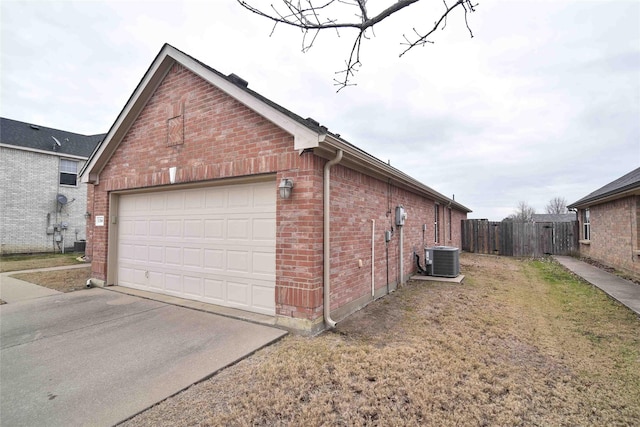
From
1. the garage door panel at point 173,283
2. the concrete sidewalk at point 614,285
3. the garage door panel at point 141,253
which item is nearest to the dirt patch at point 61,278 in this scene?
the garage door panel at point 141,253

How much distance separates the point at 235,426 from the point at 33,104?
20.2 metres

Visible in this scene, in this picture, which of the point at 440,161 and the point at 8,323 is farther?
the point at 440,161

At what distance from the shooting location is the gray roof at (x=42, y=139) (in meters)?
15.6

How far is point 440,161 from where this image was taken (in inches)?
882

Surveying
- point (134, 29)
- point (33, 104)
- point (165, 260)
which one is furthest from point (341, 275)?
point (33, 104)

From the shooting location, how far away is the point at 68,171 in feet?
57.7

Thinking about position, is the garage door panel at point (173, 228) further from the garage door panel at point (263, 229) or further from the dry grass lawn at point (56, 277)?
the dry grass lawn at point (56, 277)

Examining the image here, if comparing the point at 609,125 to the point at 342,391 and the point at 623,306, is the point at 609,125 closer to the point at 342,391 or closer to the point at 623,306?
the point at 623,306

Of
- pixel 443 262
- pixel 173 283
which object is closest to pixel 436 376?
pixel 173 283

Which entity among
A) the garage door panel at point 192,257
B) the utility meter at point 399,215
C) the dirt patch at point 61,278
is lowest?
the dirt patch at point 61,278

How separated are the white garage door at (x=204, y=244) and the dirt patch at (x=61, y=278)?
1260 mm

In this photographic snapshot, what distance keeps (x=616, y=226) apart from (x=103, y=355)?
15.2 metres

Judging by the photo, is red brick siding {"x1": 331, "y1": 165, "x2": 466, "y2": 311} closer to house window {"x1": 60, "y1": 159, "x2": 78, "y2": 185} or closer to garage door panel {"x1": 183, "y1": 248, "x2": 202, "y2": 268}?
garage door panel {"x1": 183, "y1": 248, "x2": 202, "y2": 268}

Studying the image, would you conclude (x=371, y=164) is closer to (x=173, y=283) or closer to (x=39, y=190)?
(x=173, y=283)
